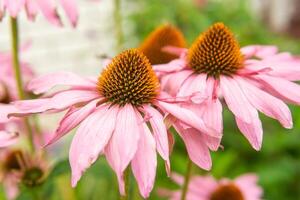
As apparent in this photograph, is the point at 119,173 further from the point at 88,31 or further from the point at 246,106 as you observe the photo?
the point at 88,31

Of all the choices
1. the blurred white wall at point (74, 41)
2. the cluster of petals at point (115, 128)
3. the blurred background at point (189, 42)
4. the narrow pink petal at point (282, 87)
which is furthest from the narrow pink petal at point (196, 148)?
the blurred white wall at point (74, 41)

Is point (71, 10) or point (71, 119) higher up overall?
point (71, 10)

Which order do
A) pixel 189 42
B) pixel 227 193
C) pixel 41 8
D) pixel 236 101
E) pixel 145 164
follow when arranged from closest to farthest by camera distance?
pixel 145 164
pixel 236 101
pixel 41 8
pixel 227 193
pixel 189 42

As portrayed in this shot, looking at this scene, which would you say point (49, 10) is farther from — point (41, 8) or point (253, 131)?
point (253, 131)

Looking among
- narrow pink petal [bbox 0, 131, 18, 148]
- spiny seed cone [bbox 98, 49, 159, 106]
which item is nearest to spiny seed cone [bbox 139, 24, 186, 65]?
spiny seed cone [bbox 98, 49, 159, 106]

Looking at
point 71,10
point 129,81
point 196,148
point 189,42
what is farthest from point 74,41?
point 196,148

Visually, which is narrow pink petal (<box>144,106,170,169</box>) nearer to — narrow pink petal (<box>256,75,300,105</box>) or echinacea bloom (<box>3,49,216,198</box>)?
echinacea bloom (<box>3,49,216,198</box>)
